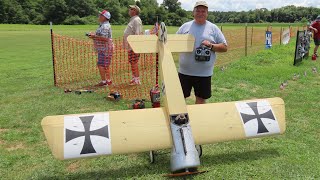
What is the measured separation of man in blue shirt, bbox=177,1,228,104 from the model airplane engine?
1.13 m

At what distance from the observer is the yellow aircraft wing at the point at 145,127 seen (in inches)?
161

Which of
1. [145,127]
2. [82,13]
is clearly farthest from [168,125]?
[82,13]

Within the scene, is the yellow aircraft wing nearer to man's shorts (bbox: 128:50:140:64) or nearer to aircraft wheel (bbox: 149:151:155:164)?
aircraft wheel (bbox: 149:151:155:164)

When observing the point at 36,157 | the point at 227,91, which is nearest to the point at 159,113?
the point at 36,157

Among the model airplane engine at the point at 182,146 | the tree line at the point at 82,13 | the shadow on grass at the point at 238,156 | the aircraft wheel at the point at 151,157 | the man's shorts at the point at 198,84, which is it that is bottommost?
the shadow on grass at the point at 238,156

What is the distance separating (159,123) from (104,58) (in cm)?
516

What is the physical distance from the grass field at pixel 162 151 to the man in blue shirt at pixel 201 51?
3.61 ft

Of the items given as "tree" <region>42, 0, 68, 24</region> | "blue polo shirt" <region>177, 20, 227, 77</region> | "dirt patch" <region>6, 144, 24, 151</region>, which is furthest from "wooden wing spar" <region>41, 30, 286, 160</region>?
"tree" <region>42, 0, 68, 24</region>

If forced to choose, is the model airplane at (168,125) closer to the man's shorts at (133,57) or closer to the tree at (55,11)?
the man's shorts at (133,57)

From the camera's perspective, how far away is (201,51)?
5.10 metres

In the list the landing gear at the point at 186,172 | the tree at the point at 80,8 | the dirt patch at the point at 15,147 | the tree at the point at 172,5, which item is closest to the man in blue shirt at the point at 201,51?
the landing gear at the point at 186,172

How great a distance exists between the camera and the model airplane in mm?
4098

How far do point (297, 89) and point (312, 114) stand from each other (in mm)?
2427

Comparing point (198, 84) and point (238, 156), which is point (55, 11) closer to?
point (198, 84)
